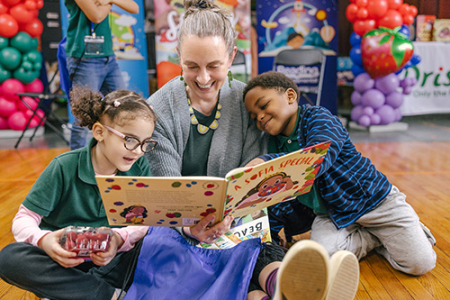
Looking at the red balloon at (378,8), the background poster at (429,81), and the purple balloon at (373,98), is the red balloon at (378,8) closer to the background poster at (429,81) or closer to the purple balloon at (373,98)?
the purple balloon at (373,98)

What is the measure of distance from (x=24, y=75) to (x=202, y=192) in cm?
383

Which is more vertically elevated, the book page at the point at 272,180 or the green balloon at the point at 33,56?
the green balloon at the point at 33,56

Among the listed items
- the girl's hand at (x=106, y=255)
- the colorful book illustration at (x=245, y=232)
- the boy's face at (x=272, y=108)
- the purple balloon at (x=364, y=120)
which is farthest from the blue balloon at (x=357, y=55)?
the girl's hand at (x=106, y=255)

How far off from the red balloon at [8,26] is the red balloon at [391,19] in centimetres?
362

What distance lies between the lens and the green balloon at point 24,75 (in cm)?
409

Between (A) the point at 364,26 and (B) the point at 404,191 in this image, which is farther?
(A) the point at 364,26

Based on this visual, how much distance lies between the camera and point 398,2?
390cm

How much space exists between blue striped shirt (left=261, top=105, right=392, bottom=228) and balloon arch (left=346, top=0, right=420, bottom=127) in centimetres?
268

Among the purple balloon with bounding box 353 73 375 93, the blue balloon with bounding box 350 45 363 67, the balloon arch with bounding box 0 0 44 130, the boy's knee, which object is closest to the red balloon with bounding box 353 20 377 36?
the blue balloon with bounding box 350 45 363 67

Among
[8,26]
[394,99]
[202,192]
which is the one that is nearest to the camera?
[202,192]

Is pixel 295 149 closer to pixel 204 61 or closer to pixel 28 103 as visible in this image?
pixel 204 61

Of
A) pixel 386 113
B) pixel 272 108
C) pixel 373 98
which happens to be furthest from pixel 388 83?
pixel 272 108

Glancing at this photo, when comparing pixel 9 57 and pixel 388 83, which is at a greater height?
pixel 9 57

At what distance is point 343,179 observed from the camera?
1.42 meters
